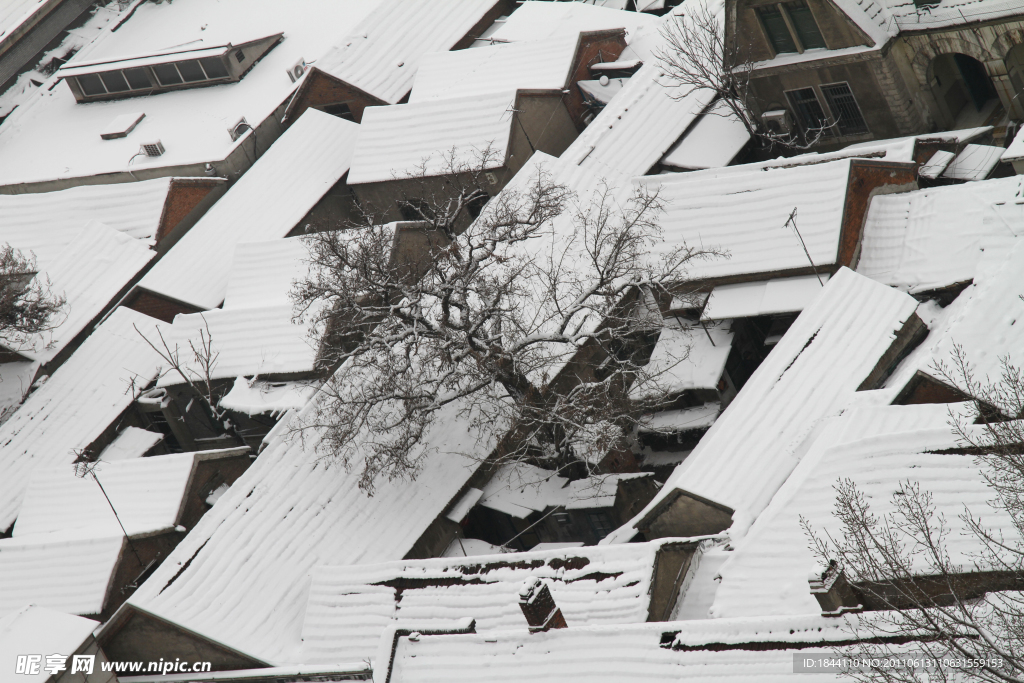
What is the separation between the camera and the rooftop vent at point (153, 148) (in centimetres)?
5041

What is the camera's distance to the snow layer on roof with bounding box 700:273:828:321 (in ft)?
110

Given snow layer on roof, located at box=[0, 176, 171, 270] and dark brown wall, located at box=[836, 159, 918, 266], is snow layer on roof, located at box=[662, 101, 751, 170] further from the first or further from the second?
snow layer on roof, located at box=[0, 176, 171, 270]

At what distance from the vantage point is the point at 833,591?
20.0 metres

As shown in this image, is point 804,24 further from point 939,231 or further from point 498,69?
point 498,69

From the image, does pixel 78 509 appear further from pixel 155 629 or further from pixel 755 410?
pixel 755 410

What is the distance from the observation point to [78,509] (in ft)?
115

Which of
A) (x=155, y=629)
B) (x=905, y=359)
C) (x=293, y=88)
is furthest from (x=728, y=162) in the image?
(x=155, y=629)

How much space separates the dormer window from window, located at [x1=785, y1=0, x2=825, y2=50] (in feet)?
86.0

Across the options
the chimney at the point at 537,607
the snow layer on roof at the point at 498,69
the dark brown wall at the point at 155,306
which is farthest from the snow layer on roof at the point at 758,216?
the dark brown wall at the point at 155,306

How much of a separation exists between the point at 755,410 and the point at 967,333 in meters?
5.54

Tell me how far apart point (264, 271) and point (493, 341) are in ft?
45.8

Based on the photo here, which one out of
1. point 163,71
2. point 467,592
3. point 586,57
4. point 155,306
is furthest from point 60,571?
point 163,71

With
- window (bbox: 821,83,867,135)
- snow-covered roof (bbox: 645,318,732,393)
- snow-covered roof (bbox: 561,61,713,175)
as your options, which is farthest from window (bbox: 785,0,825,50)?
snow-covered roof (bbox: 645,318,732,393)

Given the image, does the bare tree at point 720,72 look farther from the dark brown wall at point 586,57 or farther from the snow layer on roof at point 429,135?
the snow layer on roof at point 429,135
